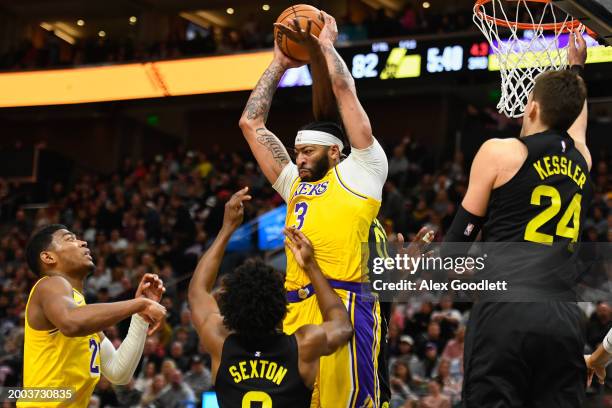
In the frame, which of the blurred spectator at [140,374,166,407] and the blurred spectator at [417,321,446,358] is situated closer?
the blurred spectator at [417,321,446,358]

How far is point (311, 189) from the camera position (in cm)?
546

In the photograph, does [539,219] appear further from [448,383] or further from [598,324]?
[598,324]

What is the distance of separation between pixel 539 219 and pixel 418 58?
43.4 feet

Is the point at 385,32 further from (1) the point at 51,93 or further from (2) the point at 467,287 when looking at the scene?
(2) the point at 467,287

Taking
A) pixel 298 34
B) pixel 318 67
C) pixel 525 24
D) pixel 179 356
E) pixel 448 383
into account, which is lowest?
pixel 448 383

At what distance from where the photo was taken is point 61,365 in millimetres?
5609

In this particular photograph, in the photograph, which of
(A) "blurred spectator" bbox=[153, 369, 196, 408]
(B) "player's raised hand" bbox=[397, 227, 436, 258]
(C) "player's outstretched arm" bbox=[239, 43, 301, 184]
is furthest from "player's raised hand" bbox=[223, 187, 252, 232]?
(A) "blurred spectator" bbox=[153, 369, 196, 408]

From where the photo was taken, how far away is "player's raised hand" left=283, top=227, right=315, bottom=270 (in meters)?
4.71

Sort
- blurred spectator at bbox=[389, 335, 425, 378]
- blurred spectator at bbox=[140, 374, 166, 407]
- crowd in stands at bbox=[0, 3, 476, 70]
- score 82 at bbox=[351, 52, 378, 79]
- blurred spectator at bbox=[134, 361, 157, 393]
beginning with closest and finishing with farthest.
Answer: blurred spectator at bbox=[389, 335, 425, 378]
blurred spectator at bbox=[140, 374, 166, 407]
blurred spectator at bbox=[134, 361, 157, 393]
score 82 at bbox=[351, 52, 378, 79]
crowd in stands at bbox=[0, 3, 476, 70]

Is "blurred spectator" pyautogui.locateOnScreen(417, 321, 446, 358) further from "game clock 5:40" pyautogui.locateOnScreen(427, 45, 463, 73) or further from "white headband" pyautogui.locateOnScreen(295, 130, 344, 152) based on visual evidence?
"game clock 5:40" pyautogui.locateOnScreen(427, 45, 463, 73)

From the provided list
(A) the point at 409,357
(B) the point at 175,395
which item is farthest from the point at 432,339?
(B) the point at 175,395

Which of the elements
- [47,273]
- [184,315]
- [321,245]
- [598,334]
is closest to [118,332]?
[184,315]

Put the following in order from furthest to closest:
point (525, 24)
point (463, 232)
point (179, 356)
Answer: point (179, 356), point (525, 24), point (463, 232)

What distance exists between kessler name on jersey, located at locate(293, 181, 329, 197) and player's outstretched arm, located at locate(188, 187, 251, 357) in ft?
1.66
